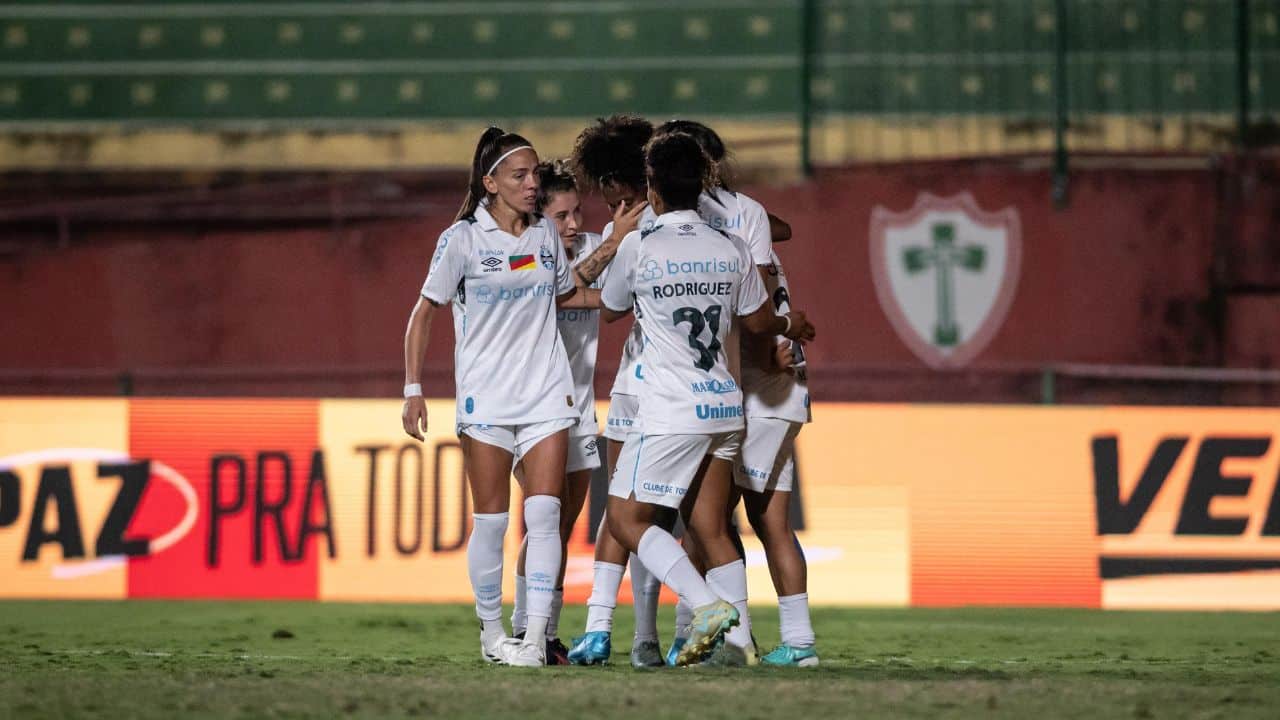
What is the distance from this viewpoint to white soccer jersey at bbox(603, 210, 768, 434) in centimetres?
543

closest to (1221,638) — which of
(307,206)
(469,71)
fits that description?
(307,206)

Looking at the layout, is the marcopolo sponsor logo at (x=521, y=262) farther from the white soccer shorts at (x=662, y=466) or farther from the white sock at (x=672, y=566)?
the white sock at (x=672, y=566)

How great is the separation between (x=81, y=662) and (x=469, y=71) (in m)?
11.0

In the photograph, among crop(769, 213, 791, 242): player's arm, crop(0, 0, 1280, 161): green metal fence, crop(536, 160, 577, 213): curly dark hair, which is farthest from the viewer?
crop(0, 0, 1280, 161): green metal fence

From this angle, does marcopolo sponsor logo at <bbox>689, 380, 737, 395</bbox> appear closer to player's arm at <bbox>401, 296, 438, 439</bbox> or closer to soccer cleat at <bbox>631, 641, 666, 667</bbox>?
player's arm at <bbox>401, 296, 438, 439</bbox>

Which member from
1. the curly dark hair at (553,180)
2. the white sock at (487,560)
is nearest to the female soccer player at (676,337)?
the white sock at (487,560)

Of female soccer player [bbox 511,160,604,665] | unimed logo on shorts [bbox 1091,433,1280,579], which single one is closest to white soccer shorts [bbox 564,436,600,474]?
female soccer player [bbox 511,160,604,665]

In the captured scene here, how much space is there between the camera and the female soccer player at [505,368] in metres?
5.72

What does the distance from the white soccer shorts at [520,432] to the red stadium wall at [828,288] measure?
717 cm

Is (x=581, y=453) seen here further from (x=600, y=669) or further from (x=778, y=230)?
(x=778, y=230)

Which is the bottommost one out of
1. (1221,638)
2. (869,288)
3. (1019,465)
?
(1221,638)

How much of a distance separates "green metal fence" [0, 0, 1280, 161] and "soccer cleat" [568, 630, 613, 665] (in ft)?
30.8

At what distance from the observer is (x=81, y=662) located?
625 centimetres

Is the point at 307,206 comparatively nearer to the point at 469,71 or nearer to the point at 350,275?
the point at 350,275
